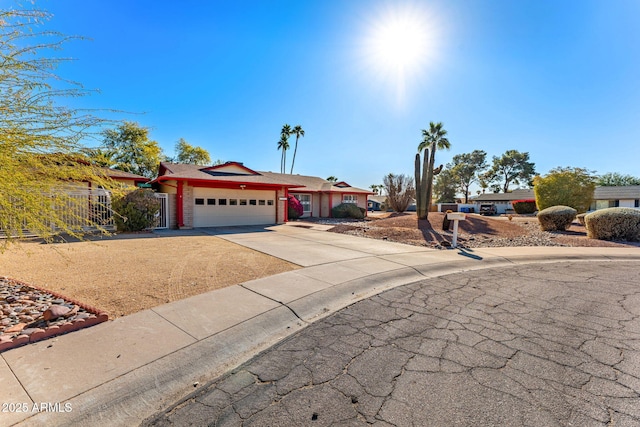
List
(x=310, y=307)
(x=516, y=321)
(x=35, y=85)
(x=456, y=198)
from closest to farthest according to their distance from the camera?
(x=35, y=85)
(x=516, y=321)
(x=310, y=307)
(x=456, y=198)

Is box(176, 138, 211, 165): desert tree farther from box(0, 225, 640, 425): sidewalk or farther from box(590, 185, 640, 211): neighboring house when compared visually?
box(590, 185, 640, 211): neighboring house

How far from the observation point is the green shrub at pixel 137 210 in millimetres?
12430

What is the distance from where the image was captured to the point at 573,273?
7008 millimetres

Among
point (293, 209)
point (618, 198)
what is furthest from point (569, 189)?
point (293, 209)

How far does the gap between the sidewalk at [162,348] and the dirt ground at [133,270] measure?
567mm

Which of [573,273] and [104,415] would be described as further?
[573,273]

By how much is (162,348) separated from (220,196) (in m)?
14.1

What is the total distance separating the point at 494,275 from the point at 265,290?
5.33m

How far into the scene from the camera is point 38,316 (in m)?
3.69

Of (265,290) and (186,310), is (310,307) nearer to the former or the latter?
(265,290)

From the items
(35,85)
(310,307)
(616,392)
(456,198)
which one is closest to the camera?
(616,392)

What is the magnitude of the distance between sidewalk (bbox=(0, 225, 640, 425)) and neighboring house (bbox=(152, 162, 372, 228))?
11.3 m

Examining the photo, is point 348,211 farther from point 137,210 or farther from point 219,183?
point 137,210

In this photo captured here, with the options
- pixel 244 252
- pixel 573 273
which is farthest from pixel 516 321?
pixel 244 252
